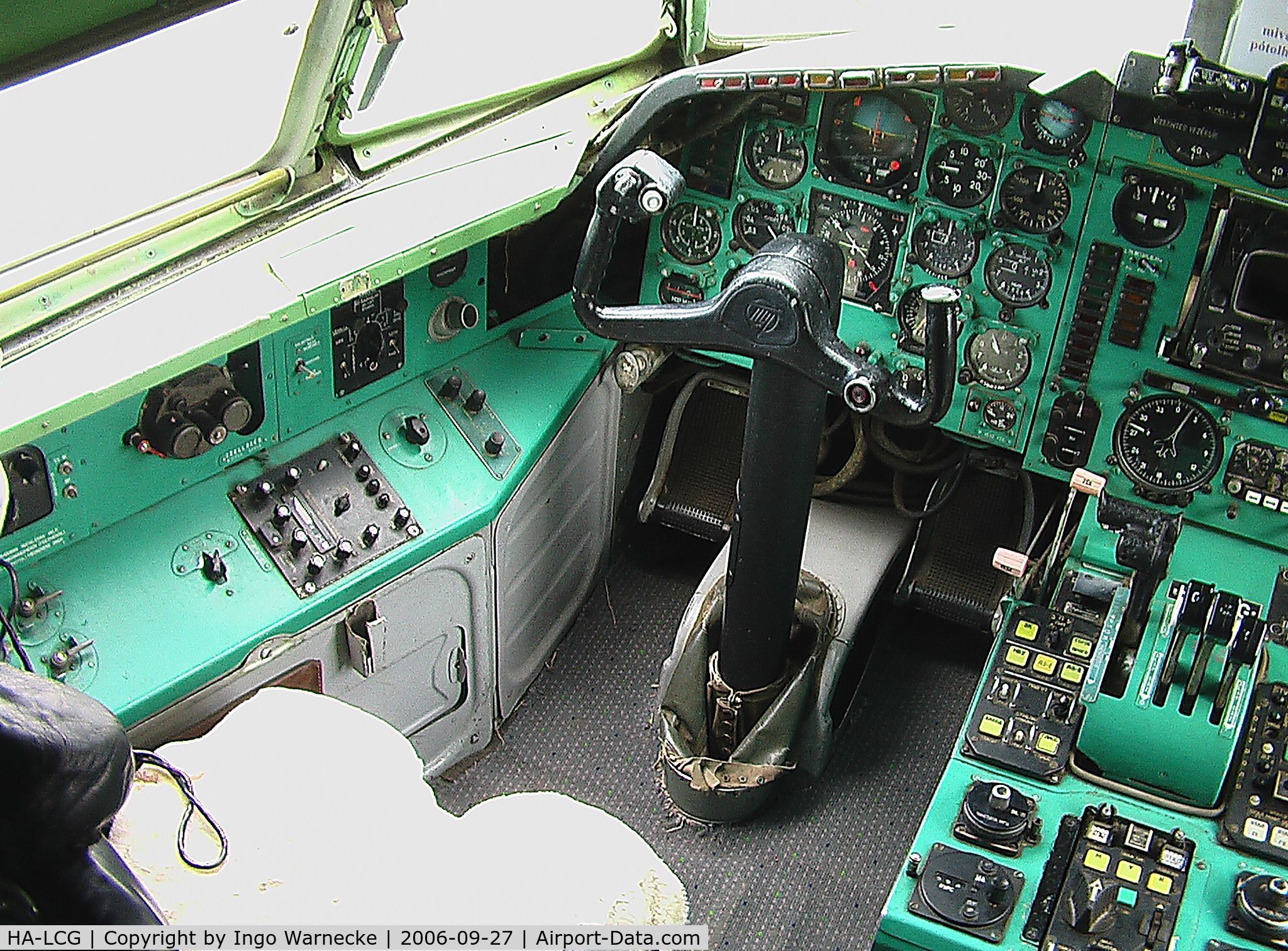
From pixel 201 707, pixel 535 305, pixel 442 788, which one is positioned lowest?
pixel 442 788

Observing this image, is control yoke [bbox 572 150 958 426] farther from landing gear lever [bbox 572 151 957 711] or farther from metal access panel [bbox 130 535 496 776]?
metal access panel [bbox 130 535 496 776]

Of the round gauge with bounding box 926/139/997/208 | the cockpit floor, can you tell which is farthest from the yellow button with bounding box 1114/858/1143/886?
the round gauge with bounding box 926/139/997/208

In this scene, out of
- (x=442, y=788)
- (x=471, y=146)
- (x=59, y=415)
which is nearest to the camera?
(x=59, y=415)

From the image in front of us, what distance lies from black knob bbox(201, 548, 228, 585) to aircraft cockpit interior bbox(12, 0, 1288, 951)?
20 millimetres

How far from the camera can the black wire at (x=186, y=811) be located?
1.96 meters

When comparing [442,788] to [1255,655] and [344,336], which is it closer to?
[344,336]

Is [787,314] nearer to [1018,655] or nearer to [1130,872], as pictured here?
[1018,655]

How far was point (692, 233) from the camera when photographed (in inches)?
177

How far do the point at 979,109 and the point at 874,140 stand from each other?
302 millimetres

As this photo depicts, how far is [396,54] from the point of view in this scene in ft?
11.9

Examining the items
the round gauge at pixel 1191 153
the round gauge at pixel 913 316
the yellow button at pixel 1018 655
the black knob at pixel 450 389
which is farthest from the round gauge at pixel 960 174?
the black knob at pixel 450 389

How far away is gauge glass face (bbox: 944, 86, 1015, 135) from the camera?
3939 mm

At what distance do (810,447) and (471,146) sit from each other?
47.4 inches

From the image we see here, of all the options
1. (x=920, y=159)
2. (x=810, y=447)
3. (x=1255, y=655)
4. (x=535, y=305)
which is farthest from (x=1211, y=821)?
(x=535, y=305)
